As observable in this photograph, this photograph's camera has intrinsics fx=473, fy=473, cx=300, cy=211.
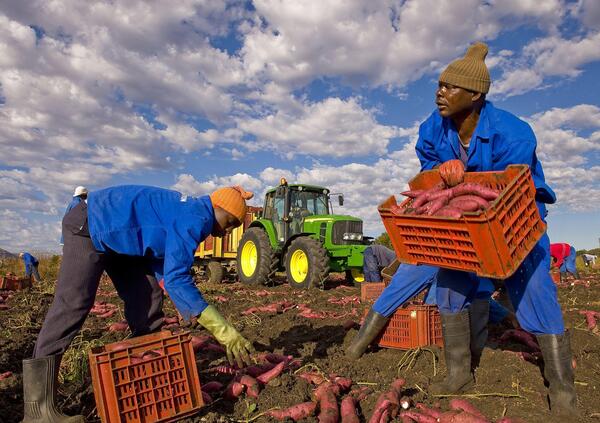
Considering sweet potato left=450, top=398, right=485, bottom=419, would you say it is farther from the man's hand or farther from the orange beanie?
the orange beanie

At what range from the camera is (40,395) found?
8.50ft

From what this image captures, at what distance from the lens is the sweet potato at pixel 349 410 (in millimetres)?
2627

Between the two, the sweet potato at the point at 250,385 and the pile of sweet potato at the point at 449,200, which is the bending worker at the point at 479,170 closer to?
the pile of sweet potato at the point at 449,200

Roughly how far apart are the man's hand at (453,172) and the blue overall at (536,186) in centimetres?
17

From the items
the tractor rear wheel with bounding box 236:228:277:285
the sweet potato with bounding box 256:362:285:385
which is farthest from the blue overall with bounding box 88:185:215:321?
the tractor rear wheel with bounding box 236:228:277:285

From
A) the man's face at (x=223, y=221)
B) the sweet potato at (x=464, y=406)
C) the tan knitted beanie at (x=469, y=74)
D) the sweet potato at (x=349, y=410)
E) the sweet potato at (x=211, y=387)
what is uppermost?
the tan knitted beanie at (x=469, y=74)

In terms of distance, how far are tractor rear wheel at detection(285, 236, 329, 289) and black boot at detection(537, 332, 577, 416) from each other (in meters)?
7.23

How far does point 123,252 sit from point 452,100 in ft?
7.22

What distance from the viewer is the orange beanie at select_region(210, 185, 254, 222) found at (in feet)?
10.2

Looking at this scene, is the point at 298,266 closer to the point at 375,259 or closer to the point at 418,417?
the point at 375,259

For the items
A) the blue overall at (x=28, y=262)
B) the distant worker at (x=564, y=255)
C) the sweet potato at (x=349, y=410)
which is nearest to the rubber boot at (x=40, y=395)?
the sweet potato at (x=349, y=410)

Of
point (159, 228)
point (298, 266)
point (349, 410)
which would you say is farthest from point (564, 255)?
point (159, 228)

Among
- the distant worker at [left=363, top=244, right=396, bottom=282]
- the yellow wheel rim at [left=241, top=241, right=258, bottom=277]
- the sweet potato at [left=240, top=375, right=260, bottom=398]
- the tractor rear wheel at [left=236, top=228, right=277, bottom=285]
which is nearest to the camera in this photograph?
the sweet potato at [left=240, top=375, right=260, bottom=398]

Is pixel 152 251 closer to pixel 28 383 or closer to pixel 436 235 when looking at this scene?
pixel 28 383
